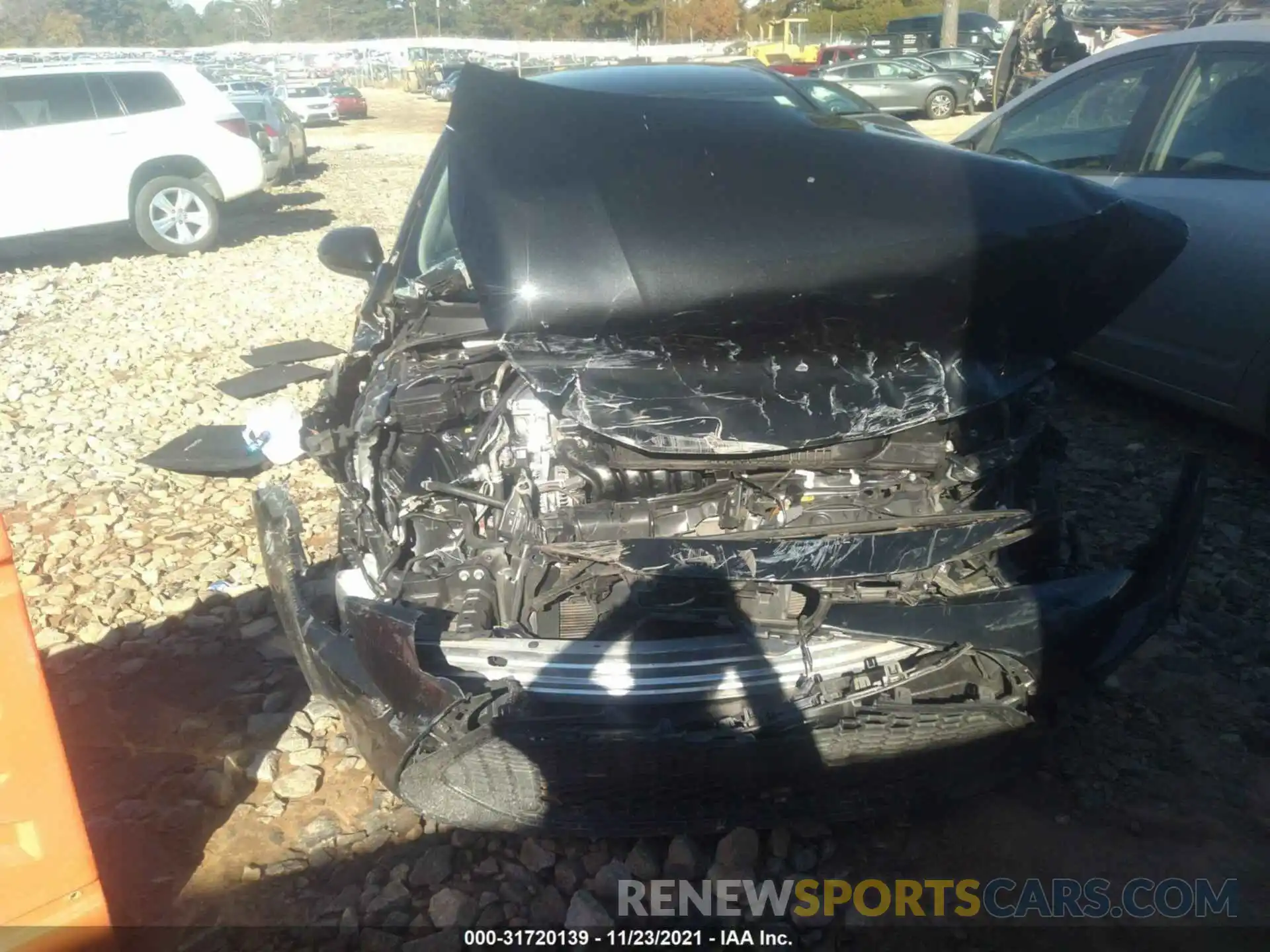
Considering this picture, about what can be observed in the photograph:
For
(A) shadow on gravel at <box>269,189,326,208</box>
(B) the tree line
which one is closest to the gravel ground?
(A) shadow on gravel at <box>269,189,326,208</box>

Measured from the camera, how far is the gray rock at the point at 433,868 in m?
2.37

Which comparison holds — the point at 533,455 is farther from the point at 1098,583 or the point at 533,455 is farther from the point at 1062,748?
the point at 1062,748

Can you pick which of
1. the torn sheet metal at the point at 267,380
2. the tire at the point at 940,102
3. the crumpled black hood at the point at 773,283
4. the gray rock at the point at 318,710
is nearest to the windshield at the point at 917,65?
the tire at the point at 940,102

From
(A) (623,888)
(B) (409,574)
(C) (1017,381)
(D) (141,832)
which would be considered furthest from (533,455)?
(D) (141,832)

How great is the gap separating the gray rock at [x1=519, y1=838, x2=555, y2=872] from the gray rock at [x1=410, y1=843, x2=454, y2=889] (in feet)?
0.59

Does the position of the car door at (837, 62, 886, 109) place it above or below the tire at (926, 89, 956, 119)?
above

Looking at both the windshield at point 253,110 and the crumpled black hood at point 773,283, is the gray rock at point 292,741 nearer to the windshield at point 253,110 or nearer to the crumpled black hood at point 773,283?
the crumpled black hood at point 773,283

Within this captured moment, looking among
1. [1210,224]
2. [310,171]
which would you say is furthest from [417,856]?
[310,171]

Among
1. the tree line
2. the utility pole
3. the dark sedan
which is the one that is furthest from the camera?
the tree line

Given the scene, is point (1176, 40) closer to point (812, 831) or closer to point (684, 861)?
point (812, 831)

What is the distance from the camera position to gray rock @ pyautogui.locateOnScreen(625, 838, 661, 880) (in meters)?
2.38

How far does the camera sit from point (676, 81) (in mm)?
3873

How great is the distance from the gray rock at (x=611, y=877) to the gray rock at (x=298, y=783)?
89 cm

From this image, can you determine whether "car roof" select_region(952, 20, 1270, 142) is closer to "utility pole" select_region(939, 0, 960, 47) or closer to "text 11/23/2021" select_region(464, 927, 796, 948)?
"text 11/23/2021" select_region(464, 927, 796, 948)
